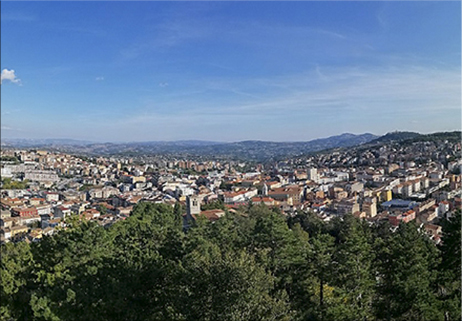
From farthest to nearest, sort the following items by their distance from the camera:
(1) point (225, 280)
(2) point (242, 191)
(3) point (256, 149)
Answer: (3) point (256, 149)
(2) point (242, 191)
(1) point (225, 280)

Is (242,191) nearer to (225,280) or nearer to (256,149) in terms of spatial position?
(225,280)

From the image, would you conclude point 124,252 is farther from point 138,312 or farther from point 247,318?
point 247,318

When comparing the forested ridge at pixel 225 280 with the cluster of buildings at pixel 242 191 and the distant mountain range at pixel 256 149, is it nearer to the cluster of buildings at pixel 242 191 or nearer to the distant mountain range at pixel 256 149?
the cluster of buildings at pixel 242 191

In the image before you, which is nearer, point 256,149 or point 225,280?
point 225,280

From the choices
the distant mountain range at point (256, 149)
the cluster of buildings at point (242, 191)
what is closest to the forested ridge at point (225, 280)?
the cluster of buildings at point (242, 191)

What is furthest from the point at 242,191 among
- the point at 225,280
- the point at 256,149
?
the point at 256,149

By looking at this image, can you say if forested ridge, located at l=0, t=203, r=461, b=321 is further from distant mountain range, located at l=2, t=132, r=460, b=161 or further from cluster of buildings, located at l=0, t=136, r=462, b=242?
distant mountain range, located at l=2, t=132, r=460, b=161
